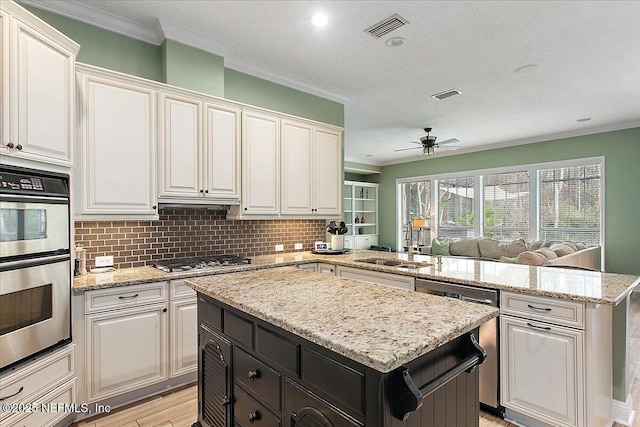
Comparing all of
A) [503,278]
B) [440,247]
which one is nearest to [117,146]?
[503,278]

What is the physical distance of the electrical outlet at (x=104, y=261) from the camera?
2.78 metres

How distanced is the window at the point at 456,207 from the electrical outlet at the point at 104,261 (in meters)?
7.43

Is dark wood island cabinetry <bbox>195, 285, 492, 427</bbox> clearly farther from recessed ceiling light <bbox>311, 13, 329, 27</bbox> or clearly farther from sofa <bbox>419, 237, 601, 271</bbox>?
sofa <bbox>419, 237, 601, 271</bbox>

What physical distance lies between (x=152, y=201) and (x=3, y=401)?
4.93 feet

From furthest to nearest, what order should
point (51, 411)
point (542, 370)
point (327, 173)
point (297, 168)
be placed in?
1. point (327, 173)
2. point (297, 168)
3. point (542, 370)
4. point (51, 411)

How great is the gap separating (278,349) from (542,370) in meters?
1.77

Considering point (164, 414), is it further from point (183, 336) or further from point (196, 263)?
point (196, 263)

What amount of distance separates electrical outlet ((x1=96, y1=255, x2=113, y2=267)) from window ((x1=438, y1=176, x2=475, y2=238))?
7.43m

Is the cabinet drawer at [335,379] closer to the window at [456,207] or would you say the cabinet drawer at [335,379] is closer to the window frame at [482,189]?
the window frame at [482,189]

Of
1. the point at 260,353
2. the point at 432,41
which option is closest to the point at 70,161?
the point at 260,353

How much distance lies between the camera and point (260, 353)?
1.50 metres

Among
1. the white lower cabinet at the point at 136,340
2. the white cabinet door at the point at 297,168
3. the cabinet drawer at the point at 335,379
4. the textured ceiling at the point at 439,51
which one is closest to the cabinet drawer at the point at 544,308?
the cabinet drawer at the point at 335,379

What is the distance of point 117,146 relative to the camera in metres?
2.62

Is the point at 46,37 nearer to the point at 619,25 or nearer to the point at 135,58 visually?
the point at 135,58
